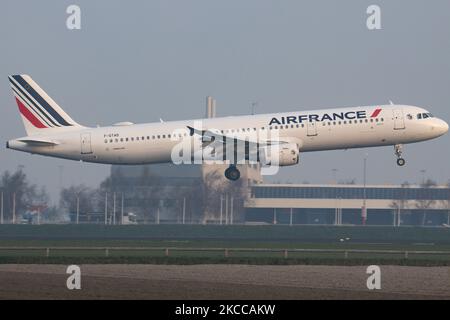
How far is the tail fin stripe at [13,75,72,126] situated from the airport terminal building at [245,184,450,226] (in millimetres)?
74396

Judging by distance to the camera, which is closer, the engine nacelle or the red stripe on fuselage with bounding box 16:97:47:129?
the engine nacelle

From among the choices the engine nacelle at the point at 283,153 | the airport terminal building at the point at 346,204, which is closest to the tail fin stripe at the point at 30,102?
the engine nacelle at the point at 283,153

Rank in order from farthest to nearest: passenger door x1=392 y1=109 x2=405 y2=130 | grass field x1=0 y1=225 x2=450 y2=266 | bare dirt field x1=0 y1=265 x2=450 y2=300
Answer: passenger door x1=392 y1=109 x2=405 y2=130 → grass field x1=0 y1=225 x2=450 y2=266 → bare dirt field x1=0 y1=265 x2=450 y2=300

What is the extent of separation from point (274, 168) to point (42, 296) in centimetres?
3612

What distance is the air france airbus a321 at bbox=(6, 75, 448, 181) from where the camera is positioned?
71.4 meters

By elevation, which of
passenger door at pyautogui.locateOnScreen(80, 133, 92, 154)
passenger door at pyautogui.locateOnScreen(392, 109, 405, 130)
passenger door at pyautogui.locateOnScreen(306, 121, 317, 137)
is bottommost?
passenger door at pyautogui.locateOnScreen(80, 133, 92, 154)

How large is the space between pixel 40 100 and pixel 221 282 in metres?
34.9

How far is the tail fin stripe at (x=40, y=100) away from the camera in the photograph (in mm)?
76250

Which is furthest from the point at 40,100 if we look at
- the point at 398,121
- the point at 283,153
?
the point at 398,121

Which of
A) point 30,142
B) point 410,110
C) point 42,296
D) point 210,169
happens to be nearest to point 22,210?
point 210,169

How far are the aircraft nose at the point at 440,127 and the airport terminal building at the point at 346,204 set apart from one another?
76.0 m

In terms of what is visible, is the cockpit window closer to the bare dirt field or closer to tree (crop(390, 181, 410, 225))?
the bare dirt field

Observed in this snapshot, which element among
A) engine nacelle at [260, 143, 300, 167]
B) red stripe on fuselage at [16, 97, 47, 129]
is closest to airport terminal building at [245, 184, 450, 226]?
red stripe on fuselage at [16, 97, 47, 129]

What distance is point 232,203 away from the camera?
136375mm
